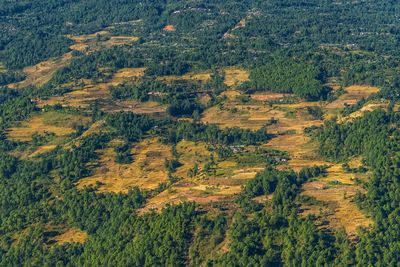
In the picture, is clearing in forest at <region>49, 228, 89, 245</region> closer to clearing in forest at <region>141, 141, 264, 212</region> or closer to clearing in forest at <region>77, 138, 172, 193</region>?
clearing in forest at <region>141, 141, 264, 212</region>

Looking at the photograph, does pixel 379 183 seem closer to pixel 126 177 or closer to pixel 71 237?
pixel 126 177

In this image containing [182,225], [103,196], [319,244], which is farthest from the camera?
[103,196]

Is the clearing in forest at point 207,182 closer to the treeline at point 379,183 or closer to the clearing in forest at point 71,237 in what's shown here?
the clearing in forest at point 71,237

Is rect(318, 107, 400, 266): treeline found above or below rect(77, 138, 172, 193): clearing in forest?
above

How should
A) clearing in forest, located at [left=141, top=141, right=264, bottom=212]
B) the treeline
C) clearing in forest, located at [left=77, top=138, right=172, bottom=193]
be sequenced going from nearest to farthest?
the treeline → clearing in forest, located at [left=141, top=141, right=264, bottom=212] → clearing in forest, located at [left=77, top=138, right=172, bottom=193]

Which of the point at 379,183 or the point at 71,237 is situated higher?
the point at 379,183

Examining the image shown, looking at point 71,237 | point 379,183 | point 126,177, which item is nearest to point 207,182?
point 126,177

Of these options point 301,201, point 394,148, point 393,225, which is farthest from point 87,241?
point 394,148

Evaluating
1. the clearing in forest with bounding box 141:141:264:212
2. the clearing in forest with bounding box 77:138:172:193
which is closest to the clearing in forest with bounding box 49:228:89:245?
the clearing in forest with bounding box 141:141:264:212

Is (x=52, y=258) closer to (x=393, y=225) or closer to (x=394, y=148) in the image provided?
(x=393, y=225)

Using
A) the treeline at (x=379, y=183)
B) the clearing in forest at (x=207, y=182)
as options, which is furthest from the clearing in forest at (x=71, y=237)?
the treeline at (x=379, y=183)

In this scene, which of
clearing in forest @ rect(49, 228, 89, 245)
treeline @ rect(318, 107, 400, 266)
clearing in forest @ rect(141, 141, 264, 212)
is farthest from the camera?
clearing in forest @ rect(141, 141, 264, 212)
